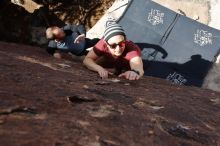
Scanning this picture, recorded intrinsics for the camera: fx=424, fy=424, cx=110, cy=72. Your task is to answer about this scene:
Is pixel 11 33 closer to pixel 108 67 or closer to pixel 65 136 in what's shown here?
pixel 108 67

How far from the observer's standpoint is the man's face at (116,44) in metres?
4.06

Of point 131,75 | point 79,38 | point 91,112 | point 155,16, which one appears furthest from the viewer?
point 155,16

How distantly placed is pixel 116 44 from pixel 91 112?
6.13 feet

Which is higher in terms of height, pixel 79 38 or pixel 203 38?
pixel 203 38

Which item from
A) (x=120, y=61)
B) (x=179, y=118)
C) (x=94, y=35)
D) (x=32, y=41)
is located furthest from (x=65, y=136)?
(x=32, y=41)

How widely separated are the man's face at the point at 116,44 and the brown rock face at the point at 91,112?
76 centimetres

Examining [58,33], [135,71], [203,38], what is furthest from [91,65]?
[203,38]

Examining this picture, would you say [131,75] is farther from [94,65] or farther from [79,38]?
[79,38]

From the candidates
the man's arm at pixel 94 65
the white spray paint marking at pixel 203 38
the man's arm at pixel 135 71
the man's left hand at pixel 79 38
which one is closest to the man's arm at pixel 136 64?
the man's arm at pixel 135 71

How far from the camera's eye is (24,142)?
67.6 inches

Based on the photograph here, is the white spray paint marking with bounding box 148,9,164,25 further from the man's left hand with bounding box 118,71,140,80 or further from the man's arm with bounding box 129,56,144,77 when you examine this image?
the man's left hand with bounding box 118,71,140,80

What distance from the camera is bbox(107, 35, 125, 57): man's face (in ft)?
13.3

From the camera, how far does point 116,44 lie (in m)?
4.10

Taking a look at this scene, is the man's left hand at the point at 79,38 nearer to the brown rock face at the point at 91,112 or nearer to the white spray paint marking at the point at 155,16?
the brown rock face at the point at 91,112
